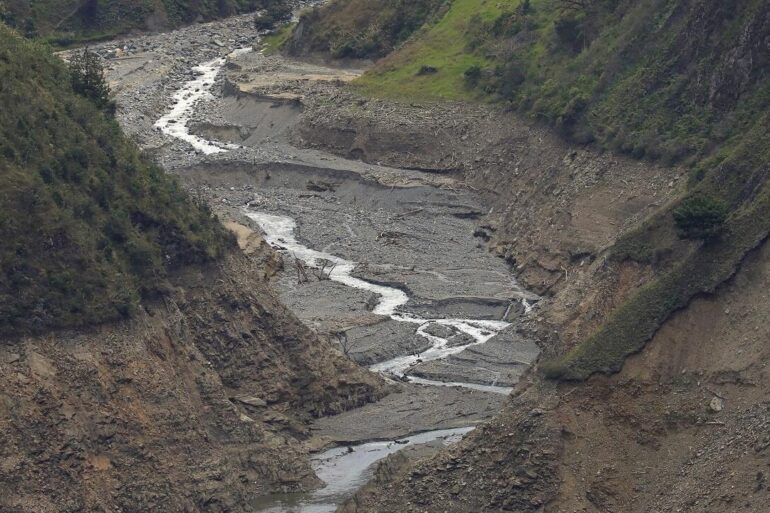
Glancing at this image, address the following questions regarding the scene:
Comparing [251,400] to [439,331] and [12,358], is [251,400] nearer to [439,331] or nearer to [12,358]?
[12,358]

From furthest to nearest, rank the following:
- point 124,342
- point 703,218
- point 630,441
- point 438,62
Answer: point 438,62
point 703,218
point 124,342
point 630,441

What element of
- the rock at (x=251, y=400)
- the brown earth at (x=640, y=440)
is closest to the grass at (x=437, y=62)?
the rock at (x=251, y=400)

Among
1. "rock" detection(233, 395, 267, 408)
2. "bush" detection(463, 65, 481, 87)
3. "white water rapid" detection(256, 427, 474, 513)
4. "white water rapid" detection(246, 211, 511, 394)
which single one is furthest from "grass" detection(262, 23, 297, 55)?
"rock" detection(233, 395, 267, 408)

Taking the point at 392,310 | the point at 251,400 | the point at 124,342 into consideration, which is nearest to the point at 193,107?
the point at 392,310

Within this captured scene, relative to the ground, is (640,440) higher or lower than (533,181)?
higher

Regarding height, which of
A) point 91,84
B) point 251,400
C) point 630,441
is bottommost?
point 251,400

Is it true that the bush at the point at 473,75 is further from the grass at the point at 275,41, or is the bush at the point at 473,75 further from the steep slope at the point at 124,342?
the steep slope at the point at 124,342
